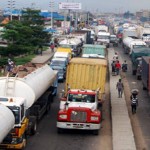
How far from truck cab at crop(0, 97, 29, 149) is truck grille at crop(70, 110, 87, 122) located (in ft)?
9.63

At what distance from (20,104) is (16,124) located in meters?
0.82

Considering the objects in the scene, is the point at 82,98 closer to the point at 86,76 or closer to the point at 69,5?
the point at 86,76

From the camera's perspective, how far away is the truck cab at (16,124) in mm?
17656

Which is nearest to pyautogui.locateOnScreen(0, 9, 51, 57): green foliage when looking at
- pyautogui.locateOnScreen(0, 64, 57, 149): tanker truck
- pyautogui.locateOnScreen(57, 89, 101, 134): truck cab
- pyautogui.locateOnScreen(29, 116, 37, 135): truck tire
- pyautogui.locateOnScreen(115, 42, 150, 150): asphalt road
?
pyautogui.locateOnScreen(115, 42, 150, 150): asphalt road

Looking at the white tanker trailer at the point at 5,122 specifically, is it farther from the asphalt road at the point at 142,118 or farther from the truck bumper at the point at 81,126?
the asphalt road at the point at 142,118

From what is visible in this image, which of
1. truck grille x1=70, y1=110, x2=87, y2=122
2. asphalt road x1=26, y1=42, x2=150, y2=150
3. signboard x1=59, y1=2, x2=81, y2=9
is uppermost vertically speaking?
truck grille x1=70, y1=110, x2=87, y2=122

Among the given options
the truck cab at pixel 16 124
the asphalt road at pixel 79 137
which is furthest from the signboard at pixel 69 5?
the truck cab at pixel 16 124

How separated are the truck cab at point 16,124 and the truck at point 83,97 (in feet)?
9.64

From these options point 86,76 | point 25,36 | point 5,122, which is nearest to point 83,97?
point 86,76

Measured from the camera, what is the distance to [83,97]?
906 inches

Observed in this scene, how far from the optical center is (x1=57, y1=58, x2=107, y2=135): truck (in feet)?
70.6

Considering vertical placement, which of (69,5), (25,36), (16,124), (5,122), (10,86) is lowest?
(69,5)

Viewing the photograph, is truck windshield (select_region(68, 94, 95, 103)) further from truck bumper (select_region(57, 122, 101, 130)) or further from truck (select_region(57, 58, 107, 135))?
truck bumper (select_region(57, 122, 101, 130))

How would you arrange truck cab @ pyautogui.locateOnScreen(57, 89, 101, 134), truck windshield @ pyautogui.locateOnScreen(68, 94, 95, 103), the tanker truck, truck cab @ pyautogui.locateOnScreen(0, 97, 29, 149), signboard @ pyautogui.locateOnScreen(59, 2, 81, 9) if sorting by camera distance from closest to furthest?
the tanker truck < truck cab @ pyautogui.locateOnScreen(0, 97, 29, 149) < truck cab @ pyautogui.locateOnScreen(57, 89, 101, 134) < truck windshield @ pyautogui.locateOnScreen(68, 94, 95, 103) < signboard @ pyautogui.locateOnScreen(59, 2, 81, 9)
